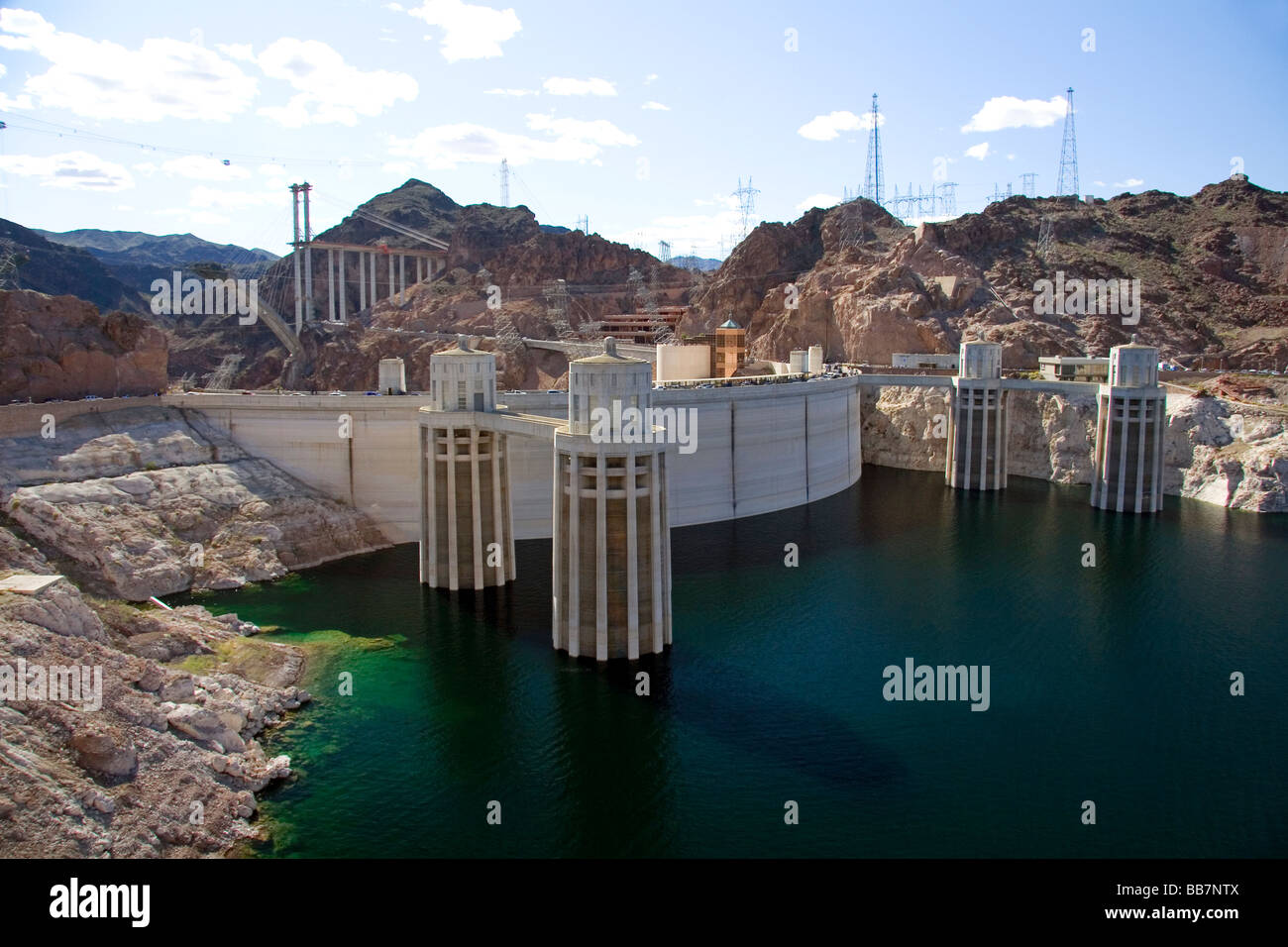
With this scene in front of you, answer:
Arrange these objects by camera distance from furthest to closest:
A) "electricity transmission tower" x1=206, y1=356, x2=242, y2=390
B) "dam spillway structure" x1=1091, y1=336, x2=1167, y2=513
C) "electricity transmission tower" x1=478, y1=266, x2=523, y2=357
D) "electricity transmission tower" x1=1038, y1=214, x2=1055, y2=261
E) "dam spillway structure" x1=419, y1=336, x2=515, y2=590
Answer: "electricity transmission tower" x1=206, y1=356, x2=242, y2=390, "electricity transmission tower" x1=478, y1=266, x2=523, y2=357, "electricity transmission tower" x1=1038, y1=214, x2=1055, y2=261, "dam spillway structure" x1=1091, y1=336, x2=1167, y2=513, "dam spillway structure" x1=419, y1=336, x2=515, y2=590

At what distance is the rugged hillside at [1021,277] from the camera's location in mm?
94375

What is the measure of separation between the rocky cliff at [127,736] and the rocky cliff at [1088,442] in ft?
200

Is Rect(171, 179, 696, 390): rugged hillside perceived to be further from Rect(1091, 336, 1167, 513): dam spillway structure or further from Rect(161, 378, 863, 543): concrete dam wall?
Rect(1091, 336, 1167, 513): dam spillway structure

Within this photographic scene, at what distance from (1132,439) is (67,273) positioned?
15062 centimetres

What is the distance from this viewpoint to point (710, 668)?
39281mm

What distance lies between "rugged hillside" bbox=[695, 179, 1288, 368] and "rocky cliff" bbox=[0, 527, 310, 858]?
235 ft

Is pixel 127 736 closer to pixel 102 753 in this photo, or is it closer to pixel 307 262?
pixel 102 753

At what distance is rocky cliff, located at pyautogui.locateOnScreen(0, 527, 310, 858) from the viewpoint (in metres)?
24.5

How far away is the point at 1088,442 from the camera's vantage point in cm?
8025

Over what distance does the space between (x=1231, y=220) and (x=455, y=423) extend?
10368cm

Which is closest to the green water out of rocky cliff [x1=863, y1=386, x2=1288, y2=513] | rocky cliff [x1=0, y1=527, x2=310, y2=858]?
rocky cliff [x1=0, y1=527, x2=310, y2=858]

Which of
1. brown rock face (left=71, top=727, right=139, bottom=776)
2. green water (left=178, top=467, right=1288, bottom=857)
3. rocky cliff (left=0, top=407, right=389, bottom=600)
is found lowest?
green water (left=178, top=467, right=1288, bottom=857)
